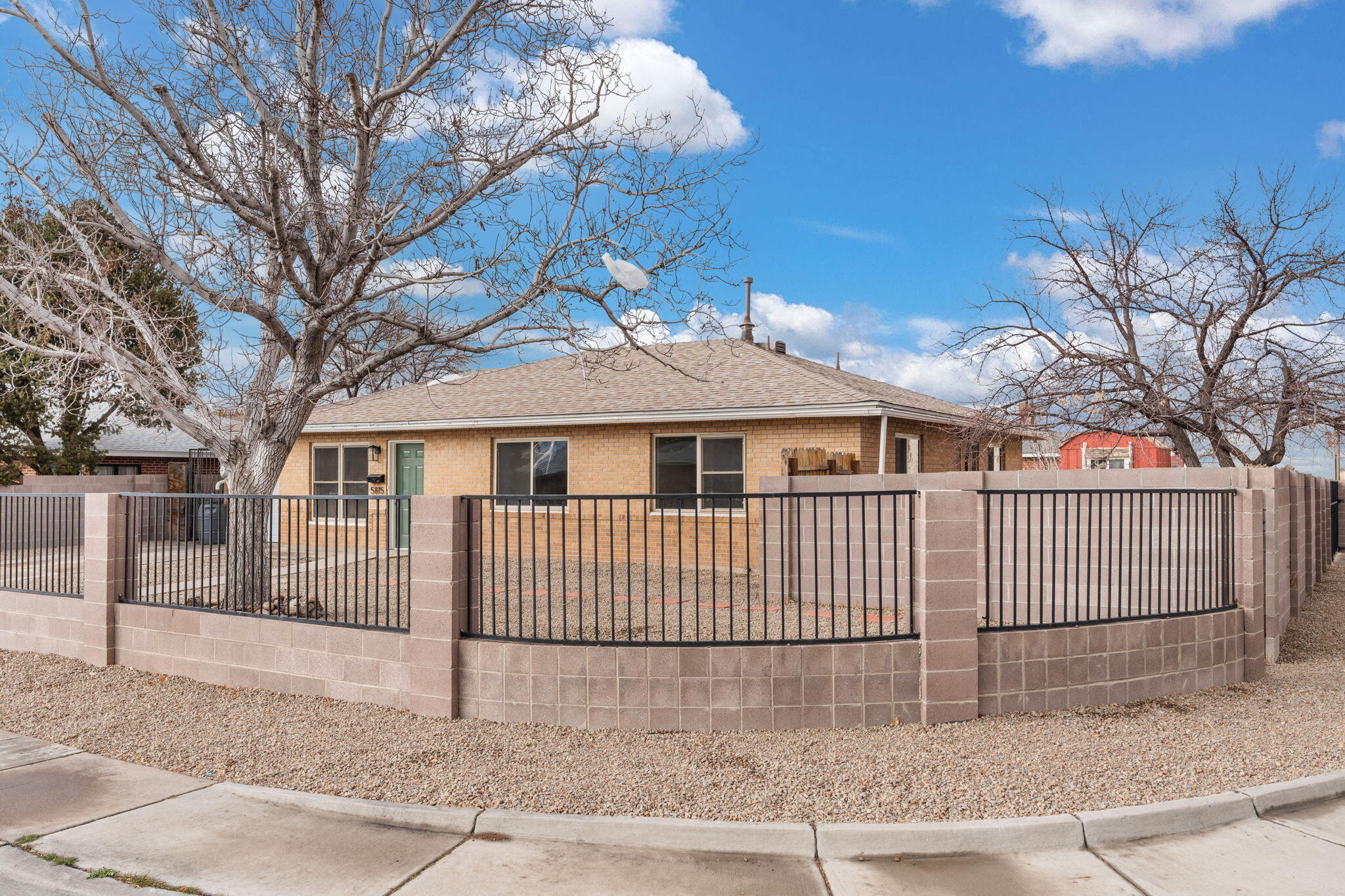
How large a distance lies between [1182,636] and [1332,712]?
3.76 ft

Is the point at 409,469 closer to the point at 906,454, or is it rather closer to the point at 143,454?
the point at 906,454

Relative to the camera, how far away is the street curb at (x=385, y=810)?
4664mm

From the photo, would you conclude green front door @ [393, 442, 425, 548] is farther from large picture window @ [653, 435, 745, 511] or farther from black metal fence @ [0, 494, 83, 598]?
black metal fence @ [0, 494, 83, 598]

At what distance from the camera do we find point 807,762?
17.4ft

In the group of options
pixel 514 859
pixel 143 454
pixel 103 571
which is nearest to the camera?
pixel 514 859

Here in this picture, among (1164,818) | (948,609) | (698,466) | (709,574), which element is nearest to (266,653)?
(948,609)

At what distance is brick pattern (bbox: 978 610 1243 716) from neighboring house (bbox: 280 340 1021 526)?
6682mm

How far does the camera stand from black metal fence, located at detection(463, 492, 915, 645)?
6.20 metres

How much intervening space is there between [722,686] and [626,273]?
4565mm

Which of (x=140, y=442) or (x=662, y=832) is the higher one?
(x=140, y=442)

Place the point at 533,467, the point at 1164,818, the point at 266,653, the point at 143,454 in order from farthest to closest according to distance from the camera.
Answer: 1. the point at 143,454
2. the point at 533,467
3. the point at 266,653
4. the point at 1164,818

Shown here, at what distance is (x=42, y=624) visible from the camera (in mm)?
9117

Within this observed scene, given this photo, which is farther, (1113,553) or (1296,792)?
(1113,553)

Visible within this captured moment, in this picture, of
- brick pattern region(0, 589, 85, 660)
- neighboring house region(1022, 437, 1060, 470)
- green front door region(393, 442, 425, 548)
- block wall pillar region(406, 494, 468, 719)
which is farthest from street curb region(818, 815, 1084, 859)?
green front door region(393, 442, 425, 548)
